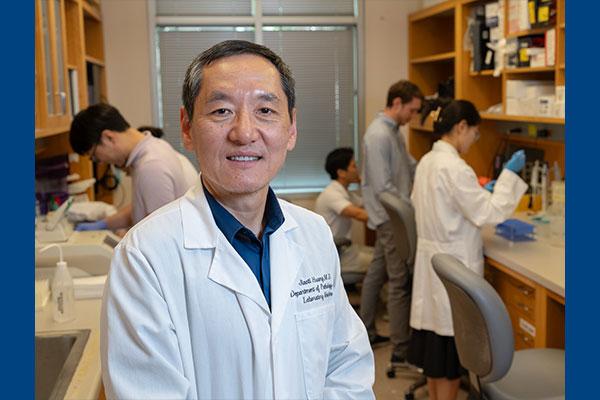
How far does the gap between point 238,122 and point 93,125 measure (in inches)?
70.3

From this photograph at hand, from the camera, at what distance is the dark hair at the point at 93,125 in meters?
2.76

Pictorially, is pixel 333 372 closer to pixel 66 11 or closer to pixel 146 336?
pixel 146 336

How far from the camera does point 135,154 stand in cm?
275

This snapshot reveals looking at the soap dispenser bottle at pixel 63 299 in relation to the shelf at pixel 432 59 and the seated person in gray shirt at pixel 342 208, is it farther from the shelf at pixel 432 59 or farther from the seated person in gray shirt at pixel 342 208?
the shelf at pixel 432 59

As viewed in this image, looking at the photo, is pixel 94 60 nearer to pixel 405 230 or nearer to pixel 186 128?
pixel 405 230

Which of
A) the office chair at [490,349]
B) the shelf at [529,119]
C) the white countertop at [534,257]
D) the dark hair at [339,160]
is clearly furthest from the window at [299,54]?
the office chair at [490,349]

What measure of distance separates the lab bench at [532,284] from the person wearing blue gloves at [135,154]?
1423mm

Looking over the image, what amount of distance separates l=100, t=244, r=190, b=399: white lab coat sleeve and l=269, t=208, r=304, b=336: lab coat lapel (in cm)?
19

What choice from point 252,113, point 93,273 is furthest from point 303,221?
point 93,273

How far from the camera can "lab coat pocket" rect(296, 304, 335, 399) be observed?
120 centimetres

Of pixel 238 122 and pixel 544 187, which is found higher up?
pixel 238 122

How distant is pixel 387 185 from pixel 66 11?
207cm

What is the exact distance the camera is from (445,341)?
9.79 ft

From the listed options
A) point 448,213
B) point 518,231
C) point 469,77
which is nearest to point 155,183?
point 448,213
